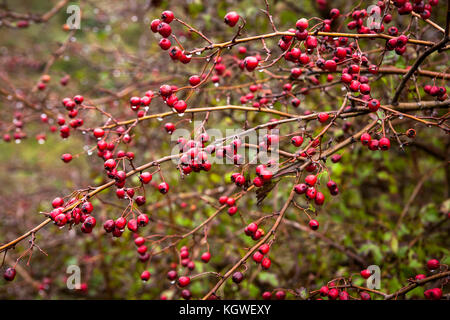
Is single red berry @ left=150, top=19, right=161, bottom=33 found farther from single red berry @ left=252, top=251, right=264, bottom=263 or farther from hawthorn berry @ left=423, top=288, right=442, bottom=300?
hawthorn berry @ left=423, top=288, right=442, bottom=300

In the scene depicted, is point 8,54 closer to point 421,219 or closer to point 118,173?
point 118,173

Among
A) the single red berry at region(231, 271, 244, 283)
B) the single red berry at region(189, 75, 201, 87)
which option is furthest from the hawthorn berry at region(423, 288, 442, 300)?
the single red berry at region(189, 75, 201, 87)

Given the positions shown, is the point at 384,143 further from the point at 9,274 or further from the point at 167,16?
the point at 9,274

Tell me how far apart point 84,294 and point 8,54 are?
3429mm

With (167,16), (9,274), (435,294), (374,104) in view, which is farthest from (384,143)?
(9,274)

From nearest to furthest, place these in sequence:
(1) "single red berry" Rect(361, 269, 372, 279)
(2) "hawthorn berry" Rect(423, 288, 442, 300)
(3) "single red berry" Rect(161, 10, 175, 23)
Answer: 1. (3) "single red berry" Rect(161, 10, 175, 23)
2. (2) "hawthorn berry" Rect(423, 288, 442, 300)
3. (1) "single red berry" Rect(361, 269, 372, 279)

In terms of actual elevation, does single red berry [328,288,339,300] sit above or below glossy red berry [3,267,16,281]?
below

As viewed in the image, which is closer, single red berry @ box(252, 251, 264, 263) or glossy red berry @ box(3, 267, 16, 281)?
glossy red berry @ box(3, 267, 16, 281)

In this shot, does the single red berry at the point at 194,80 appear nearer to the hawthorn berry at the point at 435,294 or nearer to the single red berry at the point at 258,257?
the single red berry at the point at 258,257

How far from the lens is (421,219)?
2.48 metres

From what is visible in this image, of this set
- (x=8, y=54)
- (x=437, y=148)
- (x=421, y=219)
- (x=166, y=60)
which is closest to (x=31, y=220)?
(x=8, y=54)

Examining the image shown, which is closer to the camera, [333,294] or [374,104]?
[374,104]

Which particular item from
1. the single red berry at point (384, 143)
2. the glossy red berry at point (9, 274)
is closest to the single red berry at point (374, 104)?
the single red berry at point (384, 143)
